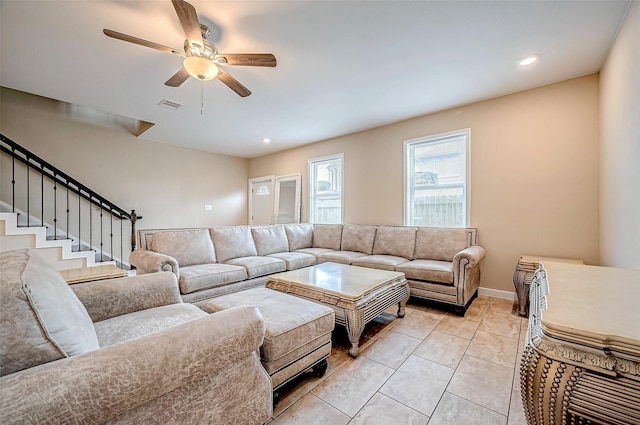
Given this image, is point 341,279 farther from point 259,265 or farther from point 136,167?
point 136,167

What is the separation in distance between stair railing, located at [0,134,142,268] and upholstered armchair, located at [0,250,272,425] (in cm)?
390

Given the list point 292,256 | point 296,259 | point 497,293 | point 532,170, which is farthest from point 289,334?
point 532,170

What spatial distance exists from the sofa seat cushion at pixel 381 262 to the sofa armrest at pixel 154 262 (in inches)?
88.5

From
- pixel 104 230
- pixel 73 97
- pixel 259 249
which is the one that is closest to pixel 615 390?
pixel 259 249

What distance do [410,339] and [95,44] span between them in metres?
3.91

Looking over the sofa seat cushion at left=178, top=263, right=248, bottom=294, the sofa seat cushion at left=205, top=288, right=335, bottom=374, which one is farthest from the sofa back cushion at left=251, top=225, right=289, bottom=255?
Answer: the sofa seat cushion at left=205, top=288, right=335, bottom=374

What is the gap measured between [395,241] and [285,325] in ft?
8.84

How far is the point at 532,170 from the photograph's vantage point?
10.0 feet

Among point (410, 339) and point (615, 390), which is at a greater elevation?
point (615, 390)

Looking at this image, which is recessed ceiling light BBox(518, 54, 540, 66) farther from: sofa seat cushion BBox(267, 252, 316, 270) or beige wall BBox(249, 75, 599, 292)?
sofa seat cushion BBox(267, 252, 316, 270)

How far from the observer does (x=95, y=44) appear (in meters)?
2.24

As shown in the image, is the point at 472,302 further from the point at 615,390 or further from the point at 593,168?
the point at 615,390

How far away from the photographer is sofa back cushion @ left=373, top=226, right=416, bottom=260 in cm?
365

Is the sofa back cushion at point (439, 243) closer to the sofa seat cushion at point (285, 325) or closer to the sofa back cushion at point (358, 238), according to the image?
the sofa back cushion at point (358, 238)
